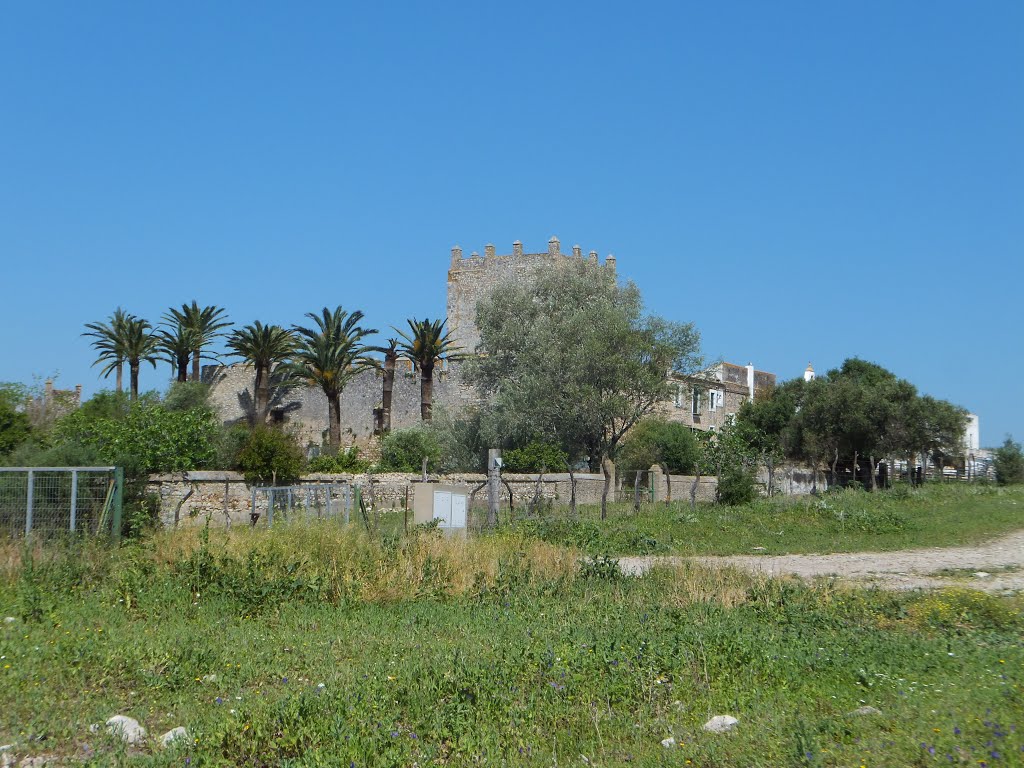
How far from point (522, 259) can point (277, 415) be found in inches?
636

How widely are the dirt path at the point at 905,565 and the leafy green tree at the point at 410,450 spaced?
21839mm

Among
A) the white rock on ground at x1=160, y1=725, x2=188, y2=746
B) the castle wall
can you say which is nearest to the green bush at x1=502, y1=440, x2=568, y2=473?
the castle wall

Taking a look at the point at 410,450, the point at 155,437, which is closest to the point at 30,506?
the point at 155,437

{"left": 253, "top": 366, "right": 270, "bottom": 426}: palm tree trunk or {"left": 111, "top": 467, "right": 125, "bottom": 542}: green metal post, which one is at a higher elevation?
{"left": 253, "top": 366, "right": 270, "bottom": 426}: palm tree trunk

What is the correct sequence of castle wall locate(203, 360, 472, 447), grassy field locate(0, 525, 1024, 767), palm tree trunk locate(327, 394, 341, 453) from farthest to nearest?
castle wall locate(203, 360, 472, 447)
palm tree trunk locate(327, 394, 341, 453)
grassy field locate(0, 525, 1024, 767)

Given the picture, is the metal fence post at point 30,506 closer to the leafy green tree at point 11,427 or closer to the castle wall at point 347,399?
the leafy green tree at point 11,427

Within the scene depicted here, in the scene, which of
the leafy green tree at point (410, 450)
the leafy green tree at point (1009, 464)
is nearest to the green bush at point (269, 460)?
the leafy green tree at point (410, 450)

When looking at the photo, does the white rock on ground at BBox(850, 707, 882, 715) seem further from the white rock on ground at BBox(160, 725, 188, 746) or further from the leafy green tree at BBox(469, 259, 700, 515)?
the leafy green tree at BBox(469, 259, 700, 515)

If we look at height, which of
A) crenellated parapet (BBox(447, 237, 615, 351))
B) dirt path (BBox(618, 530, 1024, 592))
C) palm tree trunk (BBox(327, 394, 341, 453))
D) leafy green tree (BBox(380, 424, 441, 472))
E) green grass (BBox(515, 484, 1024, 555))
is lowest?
dirt path (BBox(618, 530, 1024, 592))

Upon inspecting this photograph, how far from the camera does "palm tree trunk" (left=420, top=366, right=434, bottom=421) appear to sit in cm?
4613

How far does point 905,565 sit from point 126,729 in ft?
41.8

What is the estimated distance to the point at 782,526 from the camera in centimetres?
2114

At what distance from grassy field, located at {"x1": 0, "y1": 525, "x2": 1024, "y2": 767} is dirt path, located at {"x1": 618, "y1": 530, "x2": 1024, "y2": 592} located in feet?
8.37

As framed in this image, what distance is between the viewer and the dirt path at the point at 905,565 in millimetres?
13070
